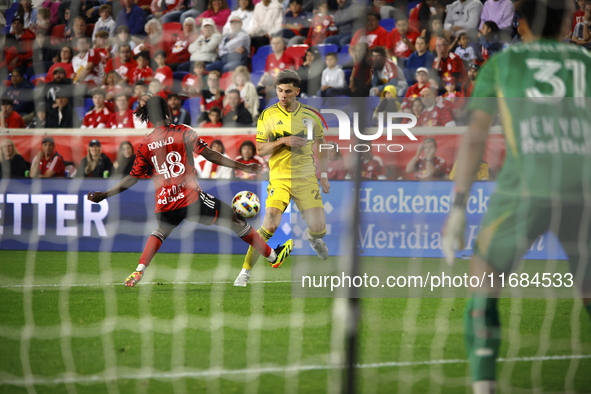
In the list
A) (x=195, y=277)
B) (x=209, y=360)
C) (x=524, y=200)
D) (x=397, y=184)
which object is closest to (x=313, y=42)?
(x=397, y=184)

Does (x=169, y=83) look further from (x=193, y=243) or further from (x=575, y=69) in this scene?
(x=575, y=69)

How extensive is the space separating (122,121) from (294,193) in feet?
17.1

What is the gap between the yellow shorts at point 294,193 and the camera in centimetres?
679

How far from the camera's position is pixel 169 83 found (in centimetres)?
1159

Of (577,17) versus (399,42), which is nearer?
(577,17)

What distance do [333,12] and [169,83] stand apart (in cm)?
309

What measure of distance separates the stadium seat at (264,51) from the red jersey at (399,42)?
7.75 feet

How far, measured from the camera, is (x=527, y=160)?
2.86m

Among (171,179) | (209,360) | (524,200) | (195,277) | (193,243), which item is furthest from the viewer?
(193,243)

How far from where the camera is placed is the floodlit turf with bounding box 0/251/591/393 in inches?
152

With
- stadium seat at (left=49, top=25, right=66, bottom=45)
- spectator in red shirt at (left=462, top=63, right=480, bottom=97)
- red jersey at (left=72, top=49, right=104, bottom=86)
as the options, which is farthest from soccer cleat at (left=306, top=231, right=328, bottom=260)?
stadium seat at (left=49, top=25, right=66, bottom=45)

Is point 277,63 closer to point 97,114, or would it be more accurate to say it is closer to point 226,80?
point 226,80

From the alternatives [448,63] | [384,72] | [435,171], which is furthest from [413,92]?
[435,171]

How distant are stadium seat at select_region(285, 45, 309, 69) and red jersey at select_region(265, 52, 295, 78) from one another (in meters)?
0.08
